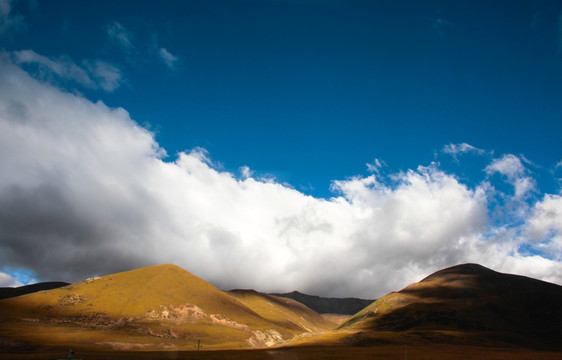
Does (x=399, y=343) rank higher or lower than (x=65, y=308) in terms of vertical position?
lower

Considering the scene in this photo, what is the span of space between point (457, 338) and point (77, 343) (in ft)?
535

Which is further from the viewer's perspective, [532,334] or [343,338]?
[532,334]

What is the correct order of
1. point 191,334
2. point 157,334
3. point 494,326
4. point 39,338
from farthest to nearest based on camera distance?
point 494,326 < point 191,334 < point 157,334 < point 39,338

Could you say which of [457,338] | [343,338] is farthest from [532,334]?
[343,338]

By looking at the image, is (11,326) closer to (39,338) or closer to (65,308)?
(39,338)

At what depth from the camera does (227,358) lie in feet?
311

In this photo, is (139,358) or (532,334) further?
(532,334)

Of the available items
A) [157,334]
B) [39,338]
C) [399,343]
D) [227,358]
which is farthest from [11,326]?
[399,343]

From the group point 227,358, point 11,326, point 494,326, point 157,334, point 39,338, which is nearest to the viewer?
point 227,358

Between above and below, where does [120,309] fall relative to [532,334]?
above

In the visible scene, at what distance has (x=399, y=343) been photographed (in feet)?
463

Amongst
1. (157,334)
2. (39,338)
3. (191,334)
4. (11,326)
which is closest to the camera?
(39,338)

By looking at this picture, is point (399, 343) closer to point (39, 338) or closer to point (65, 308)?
point (39, 338)

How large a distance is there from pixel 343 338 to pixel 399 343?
87.4 ft
